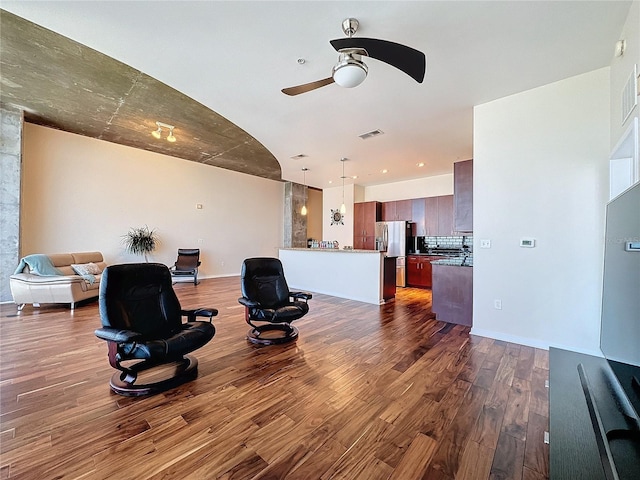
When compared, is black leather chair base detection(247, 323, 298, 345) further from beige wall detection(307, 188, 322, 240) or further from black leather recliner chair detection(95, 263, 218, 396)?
beige wall detection(307, 188, 322, 240)

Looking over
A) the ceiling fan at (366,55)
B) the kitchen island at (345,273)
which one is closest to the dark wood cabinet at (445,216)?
the kitchen island at (345,273)

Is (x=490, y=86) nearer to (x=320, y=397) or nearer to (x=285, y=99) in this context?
(x=285, y=99)

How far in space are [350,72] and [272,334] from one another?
3.01 m

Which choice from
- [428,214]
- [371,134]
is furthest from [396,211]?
[371,134]

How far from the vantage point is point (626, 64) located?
2.27m

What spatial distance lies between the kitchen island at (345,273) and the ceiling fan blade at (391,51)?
3506 mm

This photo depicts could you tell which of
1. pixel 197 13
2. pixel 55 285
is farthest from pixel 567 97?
pixel 55 285

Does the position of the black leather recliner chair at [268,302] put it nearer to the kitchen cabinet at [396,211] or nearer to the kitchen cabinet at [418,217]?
the kitchen cabinet at [418,217]

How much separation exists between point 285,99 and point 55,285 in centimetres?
472

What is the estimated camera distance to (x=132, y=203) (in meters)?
6.66

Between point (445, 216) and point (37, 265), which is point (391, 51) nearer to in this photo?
point (445, 216)

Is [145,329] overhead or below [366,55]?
below

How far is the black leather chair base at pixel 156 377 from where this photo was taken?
7.02 ft

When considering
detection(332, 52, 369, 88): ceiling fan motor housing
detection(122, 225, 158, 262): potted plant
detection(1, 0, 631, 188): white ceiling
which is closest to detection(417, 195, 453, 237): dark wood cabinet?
detection(1, 0, 631, 188): white ceiling
